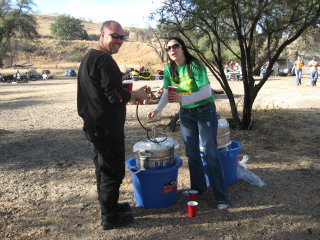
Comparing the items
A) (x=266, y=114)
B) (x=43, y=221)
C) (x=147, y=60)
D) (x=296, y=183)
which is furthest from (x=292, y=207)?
(x=147, y=60)

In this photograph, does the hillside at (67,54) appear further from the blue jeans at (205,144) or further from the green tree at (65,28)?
the blue jeans at (205,144)

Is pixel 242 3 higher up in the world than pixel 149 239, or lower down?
higher up

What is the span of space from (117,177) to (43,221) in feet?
3.47

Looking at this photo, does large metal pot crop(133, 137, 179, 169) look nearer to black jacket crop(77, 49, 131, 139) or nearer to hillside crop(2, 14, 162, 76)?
black jacket crop(77, 49, 131, 139)

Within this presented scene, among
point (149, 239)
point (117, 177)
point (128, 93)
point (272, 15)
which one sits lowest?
point (149, 239)

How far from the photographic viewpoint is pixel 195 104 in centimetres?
335

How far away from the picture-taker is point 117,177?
302 cm

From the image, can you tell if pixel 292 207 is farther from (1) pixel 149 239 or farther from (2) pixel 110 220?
(2) pixel 110 220

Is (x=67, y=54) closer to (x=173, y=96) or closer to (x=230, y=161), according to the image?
(x=230, y=161)

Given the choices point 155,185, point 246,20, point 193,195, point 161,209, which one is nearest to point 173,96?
point 155,185

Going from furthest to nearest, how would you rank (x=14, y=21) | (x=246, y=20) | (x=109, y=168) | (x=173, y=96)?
(x=14, y=21) → (x=246, y=20) → (x=173, y=96) → (x=109, y=168)

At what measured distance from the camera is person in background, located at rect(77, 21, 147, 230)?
272cm

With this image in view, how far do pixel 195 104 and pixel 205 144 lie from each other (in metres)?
0.42

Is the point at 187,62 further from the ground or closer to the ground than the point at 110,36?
closer to the ground
